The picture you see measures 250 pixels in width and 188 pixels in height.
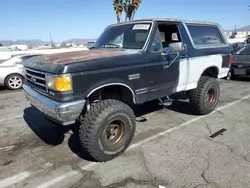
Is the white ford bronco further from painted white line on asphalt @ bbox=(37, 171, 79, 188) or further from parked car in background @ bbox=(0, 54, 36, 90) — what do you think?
parked car in background @ bbox=(0, 54, 36, 90)

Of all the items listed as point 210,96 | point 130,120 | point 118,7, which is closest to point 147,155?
point 130,120

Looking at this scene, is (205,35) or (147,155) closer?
(147,155)

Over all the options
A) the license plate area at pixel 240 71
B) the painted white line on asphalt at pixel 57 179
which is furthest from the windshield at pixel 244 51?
the painted white line on asphalt at pixel 57 179

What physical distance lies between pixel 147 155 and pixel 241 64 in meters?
7.79

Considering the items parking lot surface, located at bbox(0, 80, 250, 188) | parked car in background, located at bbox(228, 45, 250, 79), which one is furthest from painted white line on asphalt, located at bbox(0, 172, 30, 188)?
parked car in background, located at bbox(228, 45, 250, 79)

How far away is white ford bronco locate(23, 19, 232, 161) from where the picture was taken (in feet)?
10.9

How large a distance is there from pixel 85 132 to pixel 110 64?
41.9 inches

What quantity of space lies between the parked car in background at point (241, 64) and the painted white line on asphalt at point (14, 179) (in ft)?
30.2

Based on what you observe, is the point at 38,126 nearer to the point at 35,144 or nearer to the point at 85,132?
the point at 35,144

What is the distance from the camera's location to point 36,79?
3.88 meters

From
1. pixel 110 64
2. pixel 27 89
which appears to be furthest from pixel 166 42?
pixel 27 89

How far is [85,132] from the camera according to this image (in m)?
3.46

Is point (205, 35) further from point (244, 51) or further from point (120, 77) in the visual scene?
point (244, 51)

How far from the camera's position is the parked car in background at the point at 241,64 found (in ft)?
32.0
